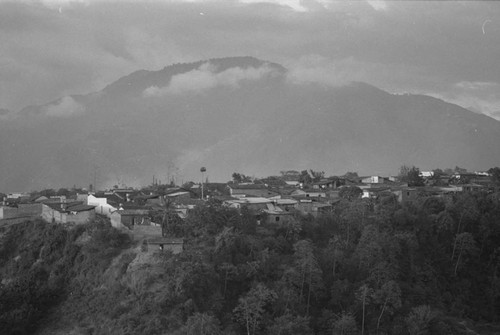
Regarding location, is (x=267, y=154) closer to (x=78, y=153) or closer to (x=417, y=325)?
(x=78, y=153)

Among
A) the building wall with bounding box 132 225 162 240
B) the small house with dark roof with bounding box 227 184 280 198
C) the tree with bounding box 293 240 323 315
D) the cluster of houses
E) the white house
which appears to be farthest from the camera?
the small house with dark roof with bounding box 227 184 280 198

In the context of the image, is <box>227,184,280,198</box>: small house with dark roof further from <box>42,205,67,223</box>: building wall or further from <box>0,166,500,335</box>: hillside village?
<box>42,205,67,223</box>: building wall

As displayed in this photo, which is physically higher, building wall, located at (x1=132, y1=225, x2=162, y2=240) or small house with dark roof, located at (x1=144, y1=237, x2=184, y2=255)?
building wall, located at (x1=132, y1=225, x2=162, y2=240)

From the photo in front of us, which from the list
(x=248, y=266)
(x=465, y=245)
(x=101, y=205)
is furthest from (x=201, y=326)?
(x=465, y=245)

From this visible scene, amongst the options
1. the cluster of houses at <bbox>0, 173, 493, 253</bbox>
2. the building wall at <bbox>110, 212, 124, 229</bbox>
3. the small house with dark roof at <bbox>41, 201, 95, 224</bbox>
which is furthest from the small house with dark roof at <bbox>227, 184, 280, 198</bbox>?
the building wall at <bbox>110, 212, 124, 229</bbox>

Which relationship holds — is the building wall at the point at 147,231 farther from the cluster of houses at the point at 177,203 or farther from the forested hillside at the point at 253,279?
the forested hillside at the point at 253,279

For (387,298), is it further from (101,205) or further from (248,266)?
(101,205)

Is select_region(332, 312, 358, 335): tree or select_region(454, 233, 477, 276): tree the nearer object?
select_region(332, 312, 358, 335): tree
